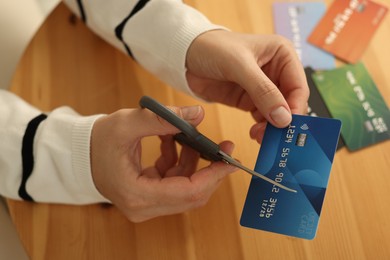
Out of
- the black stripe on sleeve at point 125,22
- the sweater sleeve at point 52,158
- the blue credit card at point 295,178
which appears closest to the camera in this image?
the blue credit card at point 295,178

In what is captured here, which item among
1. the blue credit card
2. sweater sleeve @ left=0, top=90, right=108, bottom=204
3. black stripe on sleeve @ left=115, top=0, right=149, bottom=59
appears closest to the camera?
the blue credit card

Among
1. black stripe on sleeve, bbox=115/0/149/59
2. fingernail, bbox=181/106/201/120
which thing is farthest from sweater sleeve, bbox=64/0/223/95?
fingernail, bbox=181/106/201/120

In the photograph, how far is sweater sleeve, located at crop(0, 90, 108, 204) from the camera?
24.9 inches

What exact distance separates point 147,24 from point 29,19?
58 cm

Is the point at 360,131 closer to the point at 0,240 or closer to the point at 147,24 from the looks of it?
the point at 147,24

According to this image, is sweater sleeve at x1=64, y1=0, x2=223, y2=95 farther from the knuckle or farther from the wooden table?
the knuckle

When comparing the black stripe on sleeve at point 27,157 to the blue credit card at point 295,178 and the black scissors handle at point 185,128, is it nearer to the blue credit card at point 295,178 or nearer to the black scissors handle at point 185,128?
the black scissors handle at point 185,128

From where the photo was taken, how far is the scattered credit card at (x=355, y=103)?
71 cm

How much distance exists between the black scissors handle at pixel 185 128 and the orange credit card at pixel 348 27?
0.39 m

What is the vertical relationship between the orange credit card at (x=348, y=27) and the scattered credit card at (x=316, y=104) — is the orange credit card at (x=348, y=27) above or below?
above

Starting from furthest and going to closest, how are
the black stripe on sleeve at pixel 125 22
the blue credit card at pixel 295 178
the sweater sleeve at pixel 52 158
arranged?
the black stripe on sleeve at pixel 125 22 → the sweater sleeve at pixel 52 158 → the blue credit card at pixel 295 178

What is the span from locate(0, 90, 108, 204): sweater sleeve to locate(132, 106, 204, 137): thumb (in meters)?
0.10

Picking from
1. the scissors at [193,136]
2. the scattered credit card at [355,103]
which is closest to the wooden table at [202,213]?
the scattered credit card at [355,103]

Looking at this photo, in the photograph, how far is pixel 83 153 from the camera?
2.05ft
